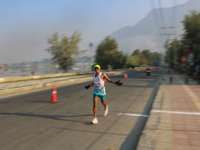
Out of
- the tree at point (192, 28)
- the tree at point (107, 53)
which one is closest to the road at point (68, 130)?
the tree at point (192, 28)

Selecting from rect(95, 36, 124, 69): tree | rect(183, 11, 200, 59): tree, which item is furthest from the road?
rect(95, 36, 124, 69): tree

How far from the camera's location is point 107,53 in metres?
67.1

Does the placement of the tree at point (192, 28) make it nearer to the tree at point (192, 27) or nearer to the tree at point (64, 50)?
the tree at point (192, 27)

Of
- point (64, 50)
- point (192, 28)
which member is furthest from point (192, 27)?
point (64, 50)

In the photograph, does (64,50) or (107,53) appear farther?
(107,53)

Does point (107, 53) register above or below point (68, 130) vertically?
above

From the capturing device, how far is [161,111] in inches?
243

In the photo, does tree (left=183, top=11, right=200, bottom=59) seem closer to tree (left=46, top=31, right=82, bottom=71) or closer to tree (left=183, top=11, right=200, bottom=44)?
tree (left=183, top=11, right=200, bottom=44)

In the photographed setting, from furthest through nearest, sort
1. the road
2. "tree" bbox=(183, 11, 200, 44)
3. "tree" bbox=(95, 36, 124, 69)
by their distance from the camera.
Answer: "tree" bbox=(95, 36, 124, 69), "tree" bbox=(183, 11, 200, 44), the road

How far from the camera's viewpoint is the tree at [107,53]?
221 feet

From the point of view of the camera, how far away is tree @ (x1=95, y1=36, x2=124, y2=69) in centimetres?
6731

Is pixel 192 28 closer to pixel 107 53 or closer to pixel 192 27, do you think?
pixel 192 27

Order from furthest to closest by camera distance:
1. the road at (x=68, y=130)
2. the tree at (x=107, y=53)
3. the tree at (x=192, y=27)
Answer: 1. the tree at (x=107, y=53)
2. the tree at (x=192, y=27)
3. the road at (x=68, y=130)

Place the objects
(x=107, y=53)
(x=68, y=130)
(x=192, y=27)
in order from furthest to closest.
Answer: (x=107, y=53), (x=192, y=27), (x=68, y=130)
